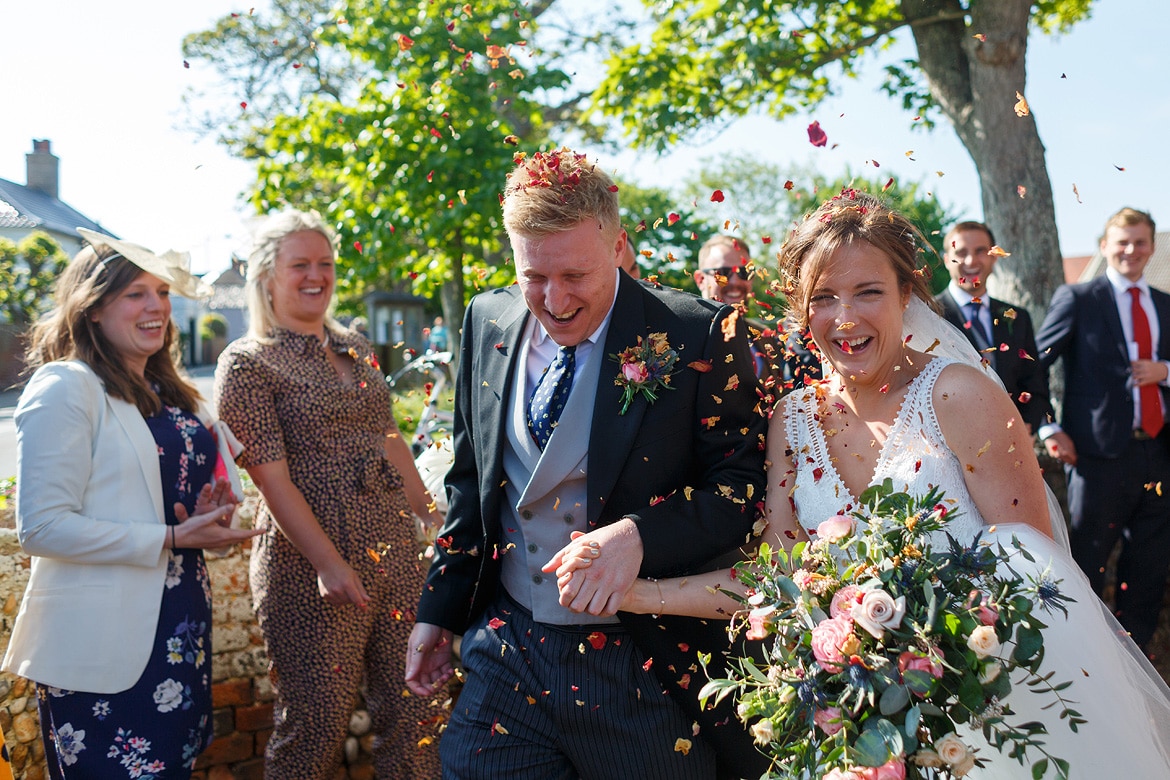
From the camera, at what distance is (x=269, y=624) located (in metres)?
3.65

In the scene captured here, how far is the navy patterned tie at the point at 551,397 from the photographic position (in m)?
2.57

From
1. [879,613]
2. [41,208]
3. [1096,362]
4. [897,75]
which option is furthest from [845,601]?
[897,75]

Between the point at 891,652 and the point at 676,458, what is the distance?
74 centimetres

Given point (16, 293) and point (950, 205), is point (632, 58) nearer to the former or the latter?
point (16, 293)

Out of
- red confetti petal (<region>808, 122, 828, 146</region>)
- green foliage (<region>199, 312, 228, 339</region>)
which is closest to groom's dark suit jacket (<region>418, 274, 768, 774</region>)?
red confetti petal (<region>808, 122, 828, 146</region>)

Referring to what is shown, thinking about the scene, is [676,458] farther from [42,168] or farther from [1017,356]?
[42,168]

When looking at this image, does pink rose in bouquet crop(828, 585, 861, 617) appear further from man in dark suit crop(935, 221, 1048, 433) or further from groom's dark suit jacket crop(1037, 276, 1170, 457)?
groom's dark suit jacket crop(1037, 276, 1170, 457)

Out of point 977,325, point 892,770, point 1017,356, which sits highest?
point 977,325

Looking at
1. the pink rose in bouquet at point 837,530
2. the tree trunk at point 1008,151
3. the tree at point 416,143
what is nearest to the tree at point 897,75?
the tree trunk at point 1008,151

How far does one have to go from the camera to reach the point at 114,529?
3.11m

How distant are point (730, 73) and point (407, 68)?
320cm

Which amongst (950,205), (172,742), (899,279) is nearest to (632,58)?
(899,279)

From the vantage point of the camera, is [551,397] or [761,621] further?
[551,397]

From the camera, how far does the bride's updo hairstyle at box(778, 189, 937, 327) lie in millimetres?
2674
